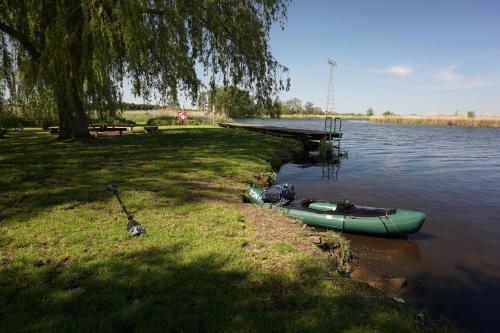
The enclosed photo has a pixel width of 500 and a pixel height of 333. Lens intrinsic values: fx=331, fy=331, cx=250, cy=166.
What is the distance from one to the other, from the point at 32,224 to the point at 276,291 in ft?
15.4

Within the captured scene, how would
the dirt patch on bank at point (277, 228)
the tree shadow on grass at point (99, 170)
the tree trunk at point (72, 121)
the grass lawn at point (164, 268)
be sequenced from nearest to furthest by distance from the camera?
the grass lawn at point (164, 268)
the dirt patch on bank at point (277, 228)
the tree shadow on grass at point (99, 170)
the tree trunk at point (72, 121)

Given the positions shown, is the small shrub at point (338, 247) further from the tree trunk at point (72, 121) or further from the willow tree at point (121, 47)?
the tree trunk at point (72, 121)

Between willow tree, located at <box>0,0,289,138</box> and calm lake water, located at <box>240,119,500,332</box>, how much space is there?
6.05 m

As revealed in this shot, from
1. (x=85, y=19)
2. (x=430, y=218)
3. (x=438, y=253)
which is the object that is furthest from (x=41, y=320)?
(x=85, y=19)

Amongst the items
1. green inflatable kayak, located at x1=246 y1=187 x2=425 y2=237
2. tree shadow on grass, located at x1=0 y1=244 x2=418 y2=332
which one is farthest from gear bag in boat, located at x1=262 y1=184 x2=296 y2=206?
tree shadow on grass, located at x1=0 y1=244 x2=418 y2=332

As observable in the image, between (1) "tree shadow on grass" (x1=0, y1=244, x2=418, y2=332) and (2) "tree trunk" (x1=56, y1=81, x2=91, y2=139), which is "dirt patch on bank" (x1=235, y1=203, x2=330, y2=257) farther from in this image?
(2) "tree trunk" (x1=56, y1=81, x2=91, y2=139)

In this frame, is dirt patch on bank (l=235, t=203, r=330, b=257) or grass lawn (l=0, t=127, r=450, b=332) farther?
dirt patch on bank (l=235, t=203, r=330, b=257)

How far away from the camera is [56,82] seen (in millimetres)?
11805

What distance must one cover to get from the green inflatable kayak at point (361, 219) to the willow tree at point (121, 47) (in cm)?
805

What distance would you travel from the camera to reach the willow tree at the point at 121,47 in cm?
1150

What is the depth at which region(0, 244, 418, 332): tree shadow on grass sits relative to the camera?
369 centimetres

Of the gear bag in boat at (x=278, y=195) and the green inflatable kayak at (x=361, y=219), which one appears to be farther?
the gear bag in boat at (x=278, y=195)

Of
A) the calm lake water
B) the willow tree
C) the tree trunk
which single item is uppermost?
the willow tree

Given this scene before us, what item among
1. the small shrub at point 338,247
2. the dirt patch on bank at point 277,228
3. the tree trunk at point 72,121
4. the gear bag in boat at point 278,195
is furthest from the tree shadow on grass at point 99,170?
the small shrub at point 338,247
